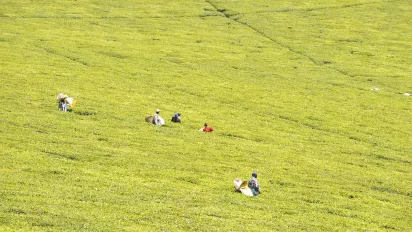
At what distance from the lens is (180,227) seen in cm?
3070

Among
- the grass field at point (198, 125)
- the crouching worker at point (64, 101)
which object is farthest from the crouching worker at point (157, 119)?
the crouching worker at point (64, 101)

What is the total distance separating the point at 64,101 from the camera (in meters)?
53.4

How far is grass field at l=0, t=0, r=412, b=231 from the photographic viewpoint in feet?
110

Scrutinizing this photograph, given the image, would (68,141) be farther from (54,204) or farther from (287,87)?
(287,87)

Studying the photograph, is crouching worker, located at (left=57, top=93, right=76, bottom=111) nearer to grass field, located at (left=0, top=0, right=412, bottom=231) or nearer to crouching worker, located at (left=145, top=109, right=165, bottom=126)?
grass field, located at (left=0, top=0, right=412, bottom=231)

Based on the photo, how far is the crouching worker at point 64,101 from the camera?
2084 inches

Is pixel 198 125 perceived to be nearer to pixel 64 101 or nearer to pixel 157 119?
pixel 157 119

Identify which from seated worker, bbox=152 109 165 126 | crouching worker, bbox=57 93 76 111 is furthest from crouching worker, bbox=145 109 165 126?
crouching worker, bbox=57 93 76 111

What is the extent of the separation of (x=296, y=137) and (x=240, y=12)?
7802 cm

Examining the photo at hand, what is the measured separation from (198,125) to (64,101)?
1032 cm

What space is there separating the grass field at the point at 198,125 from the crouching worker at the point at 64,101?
58 centimetres

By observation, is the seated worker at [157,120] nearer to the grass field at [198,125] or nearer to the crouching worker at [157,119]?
the crouching worker at [157,119]

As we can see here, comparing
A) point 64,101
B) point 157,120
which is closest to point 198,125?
point 157,120

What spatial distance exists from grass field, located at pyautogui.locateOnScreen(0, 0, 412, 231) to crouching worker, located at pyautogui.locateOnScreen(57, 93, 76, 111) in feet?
1.90
